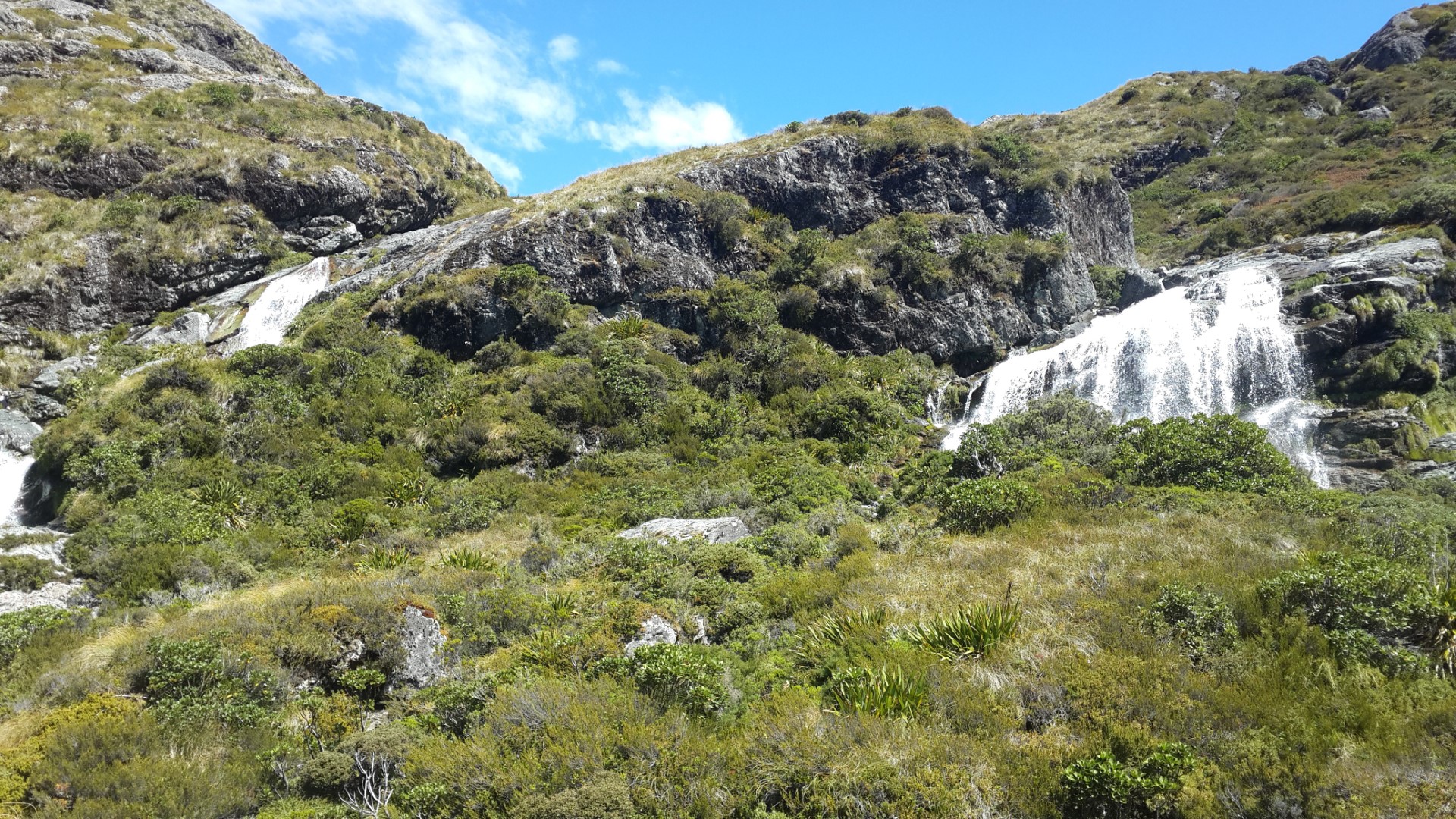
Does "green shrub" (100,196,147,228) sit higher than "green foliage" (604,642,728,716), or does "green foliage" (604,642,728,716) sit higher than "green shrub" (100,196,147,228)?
"green shrub" (100,196,147,228)

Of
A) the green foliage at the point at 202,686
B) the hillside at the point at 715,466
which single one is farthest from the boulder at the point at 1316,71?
the green foliage at the point at 202,686

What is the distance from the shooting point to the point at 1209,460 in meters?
17.3

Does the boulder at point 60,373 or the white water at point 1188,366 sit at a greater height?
the boulder at point 60,373

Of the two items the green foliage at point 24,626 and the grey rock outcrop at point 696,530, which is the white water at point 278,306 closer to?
the green foliage at point 24,626

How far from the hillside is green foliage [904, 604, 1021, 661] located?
2.2 inches

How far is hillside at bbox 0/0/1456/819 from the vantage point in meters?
6.95

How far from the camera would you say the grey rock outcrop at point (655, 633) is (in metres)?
11.0

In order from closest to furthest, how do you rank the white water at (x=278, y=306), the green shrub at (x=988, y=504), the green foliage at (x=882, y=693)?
the green foliage at (x=882, y=693) < the green shrub at (x=988, y=504) < the white water at (x=278, y=306)

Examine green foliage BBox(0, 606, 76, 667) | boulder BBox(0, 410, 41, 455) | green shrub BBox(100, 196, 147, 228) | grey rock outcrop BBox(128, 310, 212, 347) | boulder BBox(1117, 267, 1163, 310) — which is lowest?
green foliage BBox(0, 606, 76, 667)

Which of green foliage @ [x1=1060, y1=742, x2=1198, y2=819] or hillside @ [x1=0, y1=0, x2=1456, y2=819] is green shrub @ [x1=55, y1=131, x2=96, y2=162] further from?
green foliage @ [x1=1060, y1=742, x2=1198, y2=819]

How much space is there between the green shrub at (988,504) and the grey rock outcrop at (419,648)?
11.3 m

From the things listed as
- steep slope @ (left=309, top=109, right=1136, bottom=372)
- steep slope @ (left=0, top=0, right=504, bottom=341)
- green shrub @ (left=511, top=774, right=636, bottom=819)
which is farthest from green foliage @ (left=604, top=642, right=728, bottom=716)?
steep slope @ (left=0, top=0, right=504, bottom=341)

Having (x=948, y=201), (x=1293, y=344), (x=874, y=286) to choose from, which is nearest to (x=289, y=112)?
(x=874, y=286)

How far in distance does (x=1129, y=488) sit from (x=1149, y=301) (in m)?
26.5
